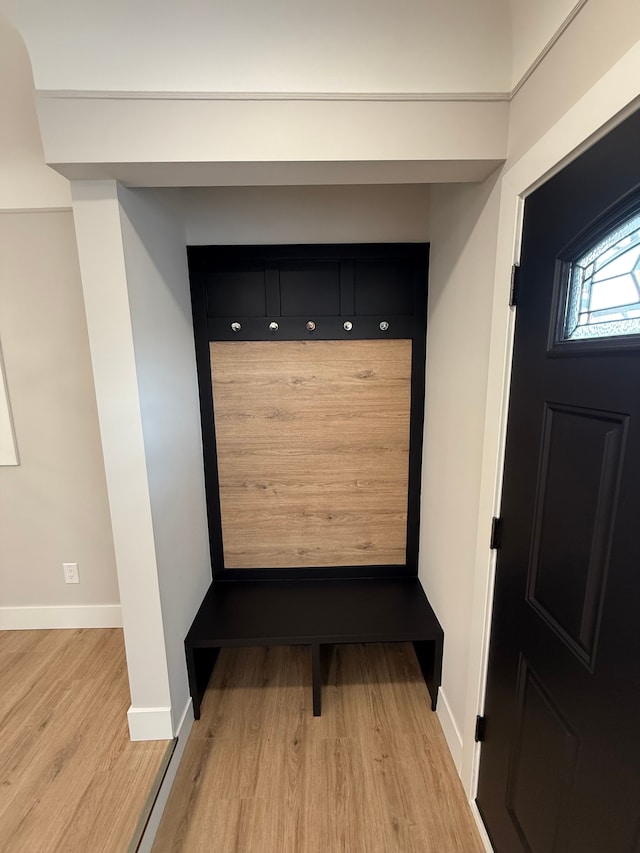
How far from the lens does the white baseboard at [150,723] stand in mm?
1577

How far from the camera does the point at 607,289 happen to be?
802 millimetres

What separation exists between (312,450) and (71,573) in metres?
1.61

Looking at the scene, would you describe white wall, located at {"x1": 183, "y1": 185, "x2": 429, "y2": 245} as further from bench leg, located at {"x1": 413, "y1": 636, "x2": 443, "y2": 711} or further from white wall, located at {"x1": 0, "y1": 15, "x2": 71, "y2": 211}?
bench leg, located at {"x1": 413, "y1": 636, "x2": 443, "y2": 711}

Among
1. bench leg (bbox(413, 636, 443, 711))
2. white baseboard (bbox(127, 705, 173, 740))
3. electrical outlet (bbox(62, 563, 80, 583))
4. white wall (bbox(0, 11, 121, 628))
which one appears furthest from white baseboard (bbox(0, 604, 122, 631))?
bench leg (bbox(413, 636, 443, 711))

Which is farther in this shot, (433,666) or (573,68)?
(433,666)

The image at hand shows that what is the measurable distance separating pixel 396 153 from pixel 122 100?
83cm

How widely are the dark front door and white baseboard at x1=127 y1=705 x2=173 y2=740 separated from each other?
4.23ft

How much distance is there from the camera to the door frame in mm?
740

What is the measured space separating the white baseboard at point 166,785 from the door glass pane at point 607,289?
2060mm

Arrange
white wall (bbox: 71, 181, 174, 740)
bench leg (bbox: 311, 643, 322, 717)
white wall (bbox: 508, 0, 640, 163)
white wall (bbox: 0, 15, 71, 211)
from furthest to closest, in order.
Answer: bench leg (bbox: 311, 643, 322, 717) → white wall (bbox: 0, 15, 71, 211) → white wall (bbox: 71, 181, 174, 740) → white wall (bbox: 508, 0, 640, 163)

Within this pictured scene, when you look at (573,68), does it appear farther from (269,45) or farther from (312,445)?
(312,445)

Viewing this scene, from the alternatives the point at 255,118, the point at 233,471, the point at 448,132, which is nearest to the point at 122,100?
the point at 255,118

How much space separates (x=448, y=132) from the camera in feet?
3.73

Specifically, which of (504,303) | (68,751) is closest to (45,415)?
(68,751)
